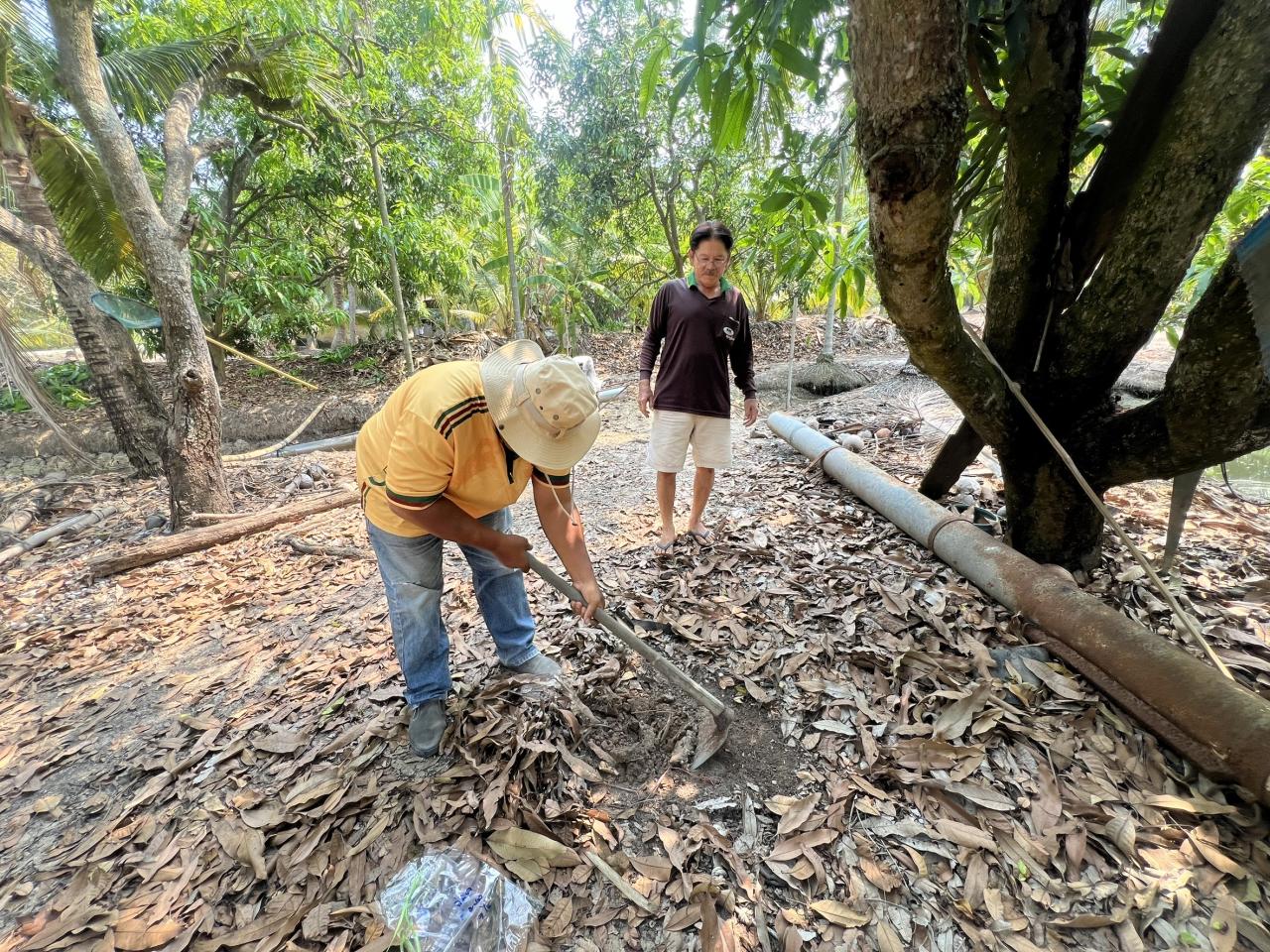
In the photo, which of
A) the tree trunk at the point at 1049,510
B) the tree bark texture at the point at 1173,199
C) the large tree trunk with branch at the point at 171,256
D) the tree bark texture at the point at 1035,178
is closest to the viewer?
the tree bark texture at the point at 1173,199

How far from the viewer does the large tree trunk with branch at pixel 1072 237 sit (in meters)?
1.45

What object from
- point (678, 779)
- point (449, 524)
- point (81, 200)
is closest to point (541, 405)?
point (449, 524)

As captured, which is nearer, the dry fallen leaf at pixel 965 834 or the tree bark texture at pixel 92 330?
the dry fallen leaf at pixel 965 834

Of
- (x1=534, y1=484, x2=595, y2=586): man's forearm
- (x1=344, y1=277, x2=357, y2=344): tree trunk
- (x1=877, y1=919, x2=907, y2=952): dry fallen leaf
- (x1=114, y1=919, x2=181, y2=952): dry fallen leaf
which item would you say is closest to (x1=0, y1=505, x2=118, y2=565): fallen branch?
(x1=114, y1=919, x2=181, y2=952): dry fallen leaf

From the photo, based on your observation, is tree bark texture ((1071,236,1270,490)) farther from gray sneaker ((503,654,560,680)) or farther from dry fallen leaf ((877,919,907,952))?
gray sneaker ((503,654,560,680))

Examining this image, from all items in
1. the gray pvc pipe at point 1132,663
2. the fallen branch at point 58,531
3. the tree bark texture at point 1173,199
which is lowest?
the fallen branch at point 58,531

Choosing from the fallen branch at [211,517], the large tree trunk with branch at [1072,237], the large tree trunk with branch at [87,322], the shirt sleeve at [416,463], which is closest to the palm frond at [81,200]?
the large tree trunk with branch at [87,322]

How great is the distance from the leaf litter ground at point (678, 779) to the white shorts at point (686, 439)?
608 mm

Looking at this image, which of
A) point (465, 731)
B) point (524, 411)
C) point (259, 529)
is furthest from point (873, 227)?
point (259, 529)

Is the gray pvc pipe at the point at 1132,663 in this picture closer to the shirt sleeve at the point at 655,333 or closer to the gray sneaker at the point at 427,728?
the shirt sleeve at the point at 655,333

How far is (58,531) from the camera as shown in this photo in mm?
4445

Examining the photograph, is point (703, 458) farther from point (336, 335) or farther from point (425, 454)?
point (336, 335)

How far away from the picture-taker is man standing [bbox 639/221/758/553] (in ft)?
9.55

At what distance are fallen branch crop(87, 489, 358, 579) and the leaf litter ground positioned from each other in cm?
75
